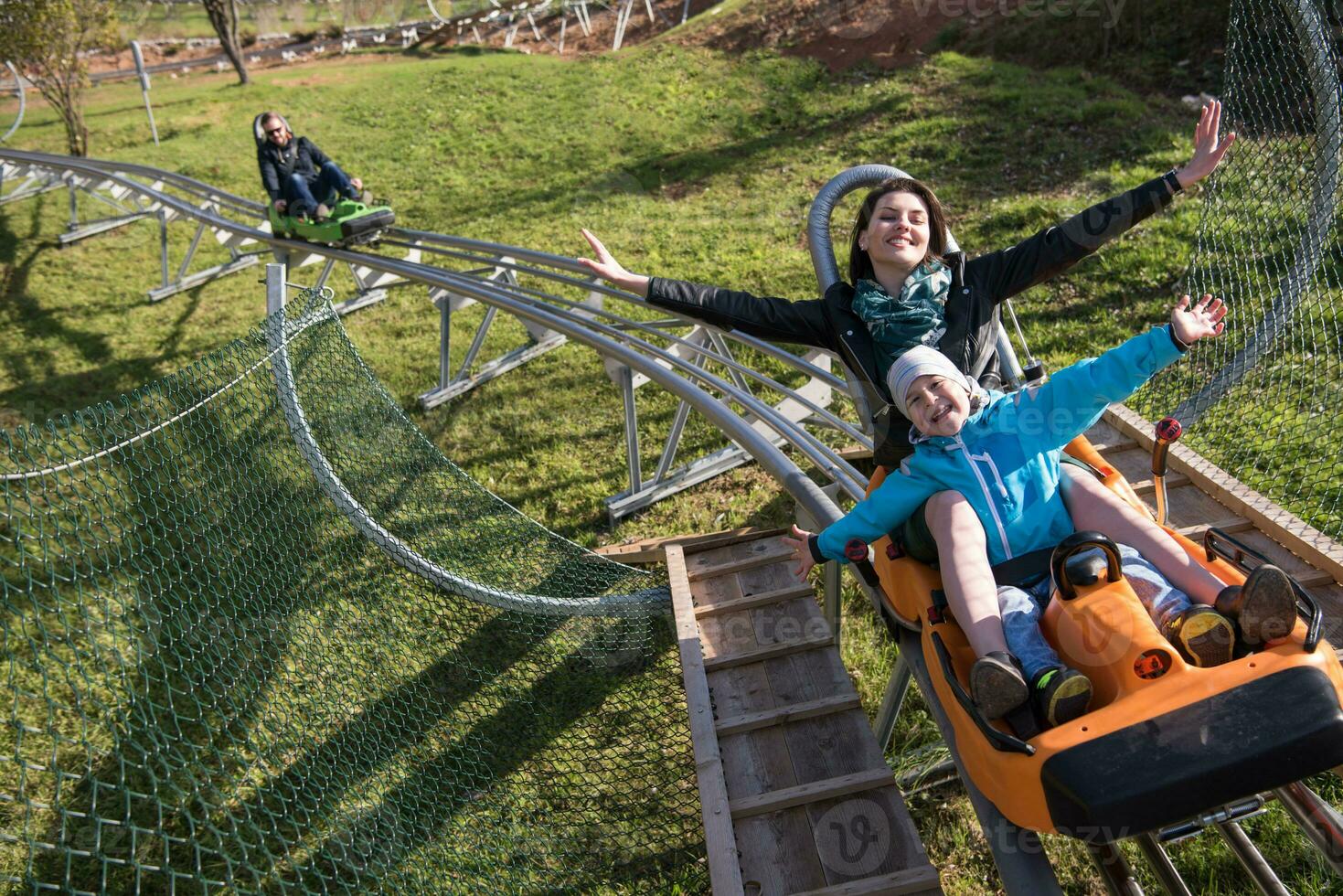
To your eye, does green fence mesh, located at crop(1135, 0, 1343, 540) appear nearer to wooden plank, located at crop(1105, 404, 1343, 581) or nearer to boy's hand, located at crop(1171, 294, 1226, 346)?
wooden plank, located at crop(1105, 404, 1343, 581)

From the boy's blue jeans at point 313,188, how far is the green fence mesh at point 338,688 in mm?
1790

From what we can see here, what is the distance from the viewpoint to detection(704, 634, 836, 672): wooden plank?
301 cm

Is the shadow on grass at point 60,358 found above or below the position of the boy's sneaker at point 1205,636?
below

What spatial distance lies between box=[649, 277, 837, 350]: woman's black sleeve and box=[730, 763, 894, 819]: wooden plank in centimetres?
118

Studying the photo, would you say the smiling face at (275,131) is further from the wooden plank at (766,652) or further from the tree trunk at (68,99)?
the tree trunk at (68,99)

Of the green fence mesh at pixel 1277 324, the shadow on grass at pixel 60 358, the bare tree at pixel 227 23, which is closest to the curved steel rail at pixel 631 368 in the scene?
the green fence mesh at pixel 1277 324

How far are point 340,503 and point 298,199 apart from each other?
278cm

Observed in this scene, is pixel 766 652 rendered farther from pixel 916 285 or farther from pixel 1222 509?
pixel 1222 509

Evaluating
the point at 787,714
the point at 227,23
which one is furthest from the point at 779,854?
the point at 227,23

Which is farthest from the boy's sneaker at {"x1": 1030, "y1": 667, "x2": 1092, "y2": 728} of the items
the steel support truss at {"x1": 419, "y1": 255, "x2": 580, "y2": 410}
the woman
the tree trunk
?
the tree trunk

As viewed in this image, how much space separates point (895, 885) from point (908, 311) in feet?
4.57

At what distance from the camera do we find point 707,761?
260 centimetres

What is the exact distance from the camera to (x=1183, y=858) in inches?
107

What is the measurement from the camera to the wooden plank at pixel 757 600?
10.8 feet
